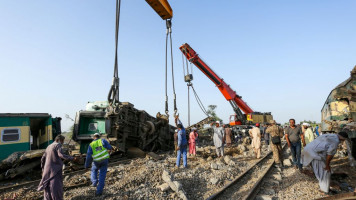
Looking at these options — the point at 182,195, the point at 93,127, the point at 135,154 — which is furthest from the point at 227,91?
the point at 182,195

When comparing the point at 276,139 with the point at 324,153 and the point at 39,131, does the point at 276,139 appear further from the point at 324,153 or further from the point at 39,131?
the point at 39,131

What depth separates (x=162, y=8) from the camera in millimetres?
9539

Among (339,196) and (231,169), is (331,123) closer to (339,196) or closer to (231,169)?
(231,169)

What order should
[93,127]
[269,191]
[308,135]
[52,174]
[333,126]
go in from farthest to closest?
[93,127], [308,135], [333,126], [269,191], [52,174]

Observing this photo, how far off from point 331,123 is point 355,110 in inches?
31.5

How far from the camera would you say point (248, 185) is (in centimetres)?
557

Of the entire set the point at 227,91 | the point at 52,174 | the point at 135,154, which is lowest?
the point at 135,154

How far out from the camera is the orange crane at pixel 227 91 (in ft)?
55.7

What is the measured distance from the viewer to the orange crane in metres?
17.0

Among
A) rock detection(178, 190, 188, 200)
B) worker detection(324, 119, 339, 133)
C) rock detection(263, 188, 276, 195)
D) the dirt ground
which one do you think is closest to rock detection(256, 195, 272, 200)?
the dirt ground

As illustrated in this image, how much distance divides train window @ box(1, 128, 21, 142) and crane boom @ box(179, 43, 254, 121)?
1182 cm

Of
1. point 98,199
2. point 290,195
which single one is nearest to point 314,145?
point 290,195

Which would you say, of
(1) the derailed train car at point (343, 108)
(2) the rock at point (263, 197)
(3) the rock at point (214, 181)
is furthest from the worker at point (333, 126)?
(3) the rock at point (214, 181)

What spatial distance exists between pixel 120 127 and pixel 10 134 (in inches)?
166
